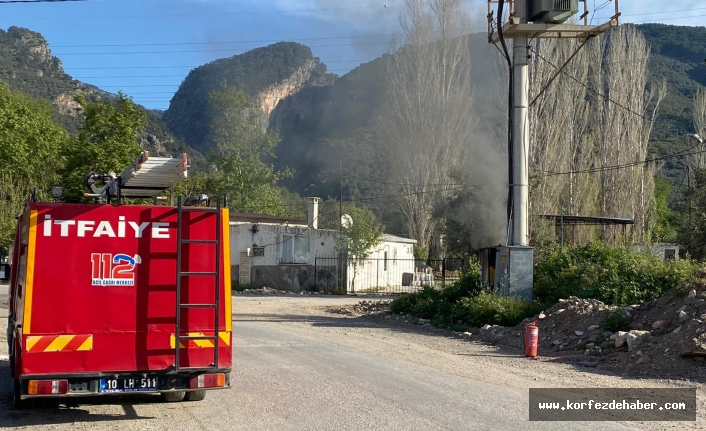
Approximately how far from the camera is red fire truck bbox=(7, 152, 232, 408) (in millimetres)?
7754

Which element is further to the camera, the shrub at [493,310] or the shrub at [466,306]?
the shrub at [466,306]

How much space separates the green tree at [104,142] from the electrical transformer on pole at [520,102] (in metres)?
22.3

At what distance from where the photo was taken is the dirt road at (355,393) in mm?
8234

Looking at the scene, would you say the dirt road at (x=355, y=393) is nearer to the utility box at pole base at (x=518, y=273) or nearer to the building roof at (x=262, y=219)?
the utility box at pole base at (x=518, y=273)

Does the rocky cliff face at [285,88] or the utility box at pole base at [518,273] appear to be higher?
the rocky cliff face at [285,88]

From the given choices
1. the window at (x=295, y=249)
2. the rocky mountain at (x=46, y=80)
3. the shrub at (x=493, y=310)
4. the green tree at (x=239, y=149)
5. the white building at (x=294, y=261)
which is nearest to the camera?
the shrub at (x=493, y=310)

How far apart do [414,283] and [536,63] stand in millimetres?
15972

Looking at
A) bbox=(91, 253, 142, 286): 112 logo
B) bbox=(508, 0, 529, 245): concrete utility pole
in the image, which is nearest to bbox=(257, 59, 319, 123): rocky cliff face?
bbox=(508, 0, 529, 245): concrete utility pole

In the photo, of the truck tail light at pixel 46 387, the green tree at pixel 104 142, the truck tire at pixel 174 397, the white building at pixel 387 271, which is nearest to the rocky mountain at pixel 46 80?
the white building at pixel 387 271

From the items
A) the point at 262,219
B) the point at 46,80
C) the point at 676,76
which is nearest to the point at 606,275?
the point at 262,219

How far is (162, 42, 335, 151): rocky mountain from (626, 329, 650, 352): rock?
156929mm

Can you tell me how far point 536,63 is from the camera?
1863 inches

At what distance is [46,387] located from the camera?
24.9 ft

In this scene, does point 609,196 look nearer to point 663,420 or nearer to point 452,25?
point 452,25
